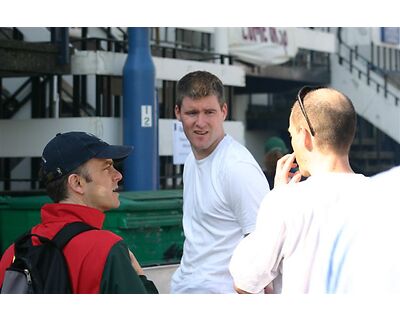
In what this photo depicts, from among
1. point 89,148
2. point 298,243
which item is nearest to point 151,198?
point 89,148

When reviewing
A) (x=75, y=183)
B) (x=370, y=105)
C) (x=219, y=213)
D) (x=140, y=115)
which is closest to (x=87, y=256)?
(x=75, y=183)

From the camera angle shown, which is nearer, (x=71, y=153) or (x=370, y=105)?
(x=71, y=153)

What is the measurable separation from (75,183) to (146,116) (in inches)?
331

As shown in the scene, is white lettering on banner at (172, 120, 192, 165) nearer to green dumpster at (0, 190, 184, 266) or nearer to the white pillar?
green dumpster at (0, 190, 184, 266)

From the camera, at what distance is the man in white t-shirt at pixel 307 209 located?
94.0 inches

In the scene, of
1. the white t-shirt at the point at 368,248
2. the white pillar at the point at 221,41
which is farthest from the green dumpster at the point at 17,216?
the white pillar at the point at 221,41

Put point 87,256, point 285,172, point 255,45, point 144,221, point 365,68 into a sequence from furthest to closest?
point 365,68
point 255,45
point 144,221
point 285,172
point 87,256

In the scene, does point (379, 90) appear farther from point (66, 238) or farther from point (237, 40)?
point (66, 238)

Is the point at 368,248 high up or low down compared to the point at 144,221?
up

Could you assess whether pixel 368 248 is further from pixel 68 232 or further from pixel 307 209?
pixel 68 232

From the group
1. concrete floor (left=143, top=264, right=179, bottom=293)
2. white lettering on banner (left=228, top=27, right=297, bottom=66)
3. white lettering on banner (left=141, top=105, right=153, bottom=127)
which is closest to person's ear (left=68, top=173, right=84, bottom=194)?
concrete floor (left=143, top=264, right=179, bottom=293)

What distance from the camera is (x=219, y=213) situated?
3.62m

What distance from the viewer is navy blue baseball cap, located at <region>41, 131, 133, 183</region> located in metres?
2.85

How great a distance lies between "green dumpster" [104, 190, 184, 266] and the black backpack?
5.07 meters
